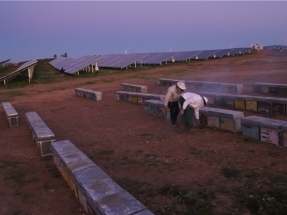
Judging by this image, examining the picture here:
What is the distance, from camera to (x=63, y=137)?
9.08m

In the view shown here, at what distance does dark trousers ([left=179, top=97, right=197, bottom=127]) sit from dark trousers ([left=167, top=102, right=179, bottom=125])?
0.22 meters

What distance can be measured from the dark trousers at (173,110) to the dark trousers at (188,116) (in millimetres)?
218

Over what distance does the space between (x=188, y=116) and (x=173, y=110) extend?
54 cm

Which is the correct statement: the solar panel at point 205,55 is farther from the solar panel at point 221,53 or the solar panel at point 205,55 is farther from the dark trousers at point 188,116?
the dark trousers at point 188,116

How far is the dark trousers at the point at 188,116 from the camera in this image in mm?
8719

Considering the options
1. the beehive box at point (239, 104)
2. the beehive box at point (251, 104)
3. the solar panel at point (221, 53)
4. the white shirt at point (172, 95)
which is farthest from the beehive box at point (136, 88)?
the solar panel at point (221, 53)

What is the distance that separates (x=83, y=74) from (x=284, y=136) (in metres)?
24.6

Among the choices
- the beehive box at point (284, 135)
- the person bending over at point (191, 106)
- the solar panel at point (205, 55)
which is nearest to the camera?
the beehive box at point (284, 135)

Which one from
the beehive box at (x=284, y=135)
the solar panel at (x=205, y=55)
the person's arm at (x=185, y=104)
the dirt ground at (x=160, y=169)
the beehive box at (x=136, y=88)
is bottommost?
the dirt ground at (x=160, y=169)

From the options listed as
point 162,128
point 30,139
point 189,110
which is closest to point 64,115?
point 30,139

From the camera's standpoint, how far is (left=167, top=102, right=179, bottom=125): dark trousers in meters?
9.13

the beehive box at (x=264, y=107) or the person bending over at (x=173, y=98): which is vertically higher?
the person bending over at (x=173, y=98)

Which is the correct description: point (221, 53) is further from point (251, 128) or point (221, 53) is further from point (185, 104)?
point (251, 128)

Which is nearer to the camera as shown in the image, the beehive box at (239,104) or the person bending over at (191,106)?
the person bending over at (191,106)
